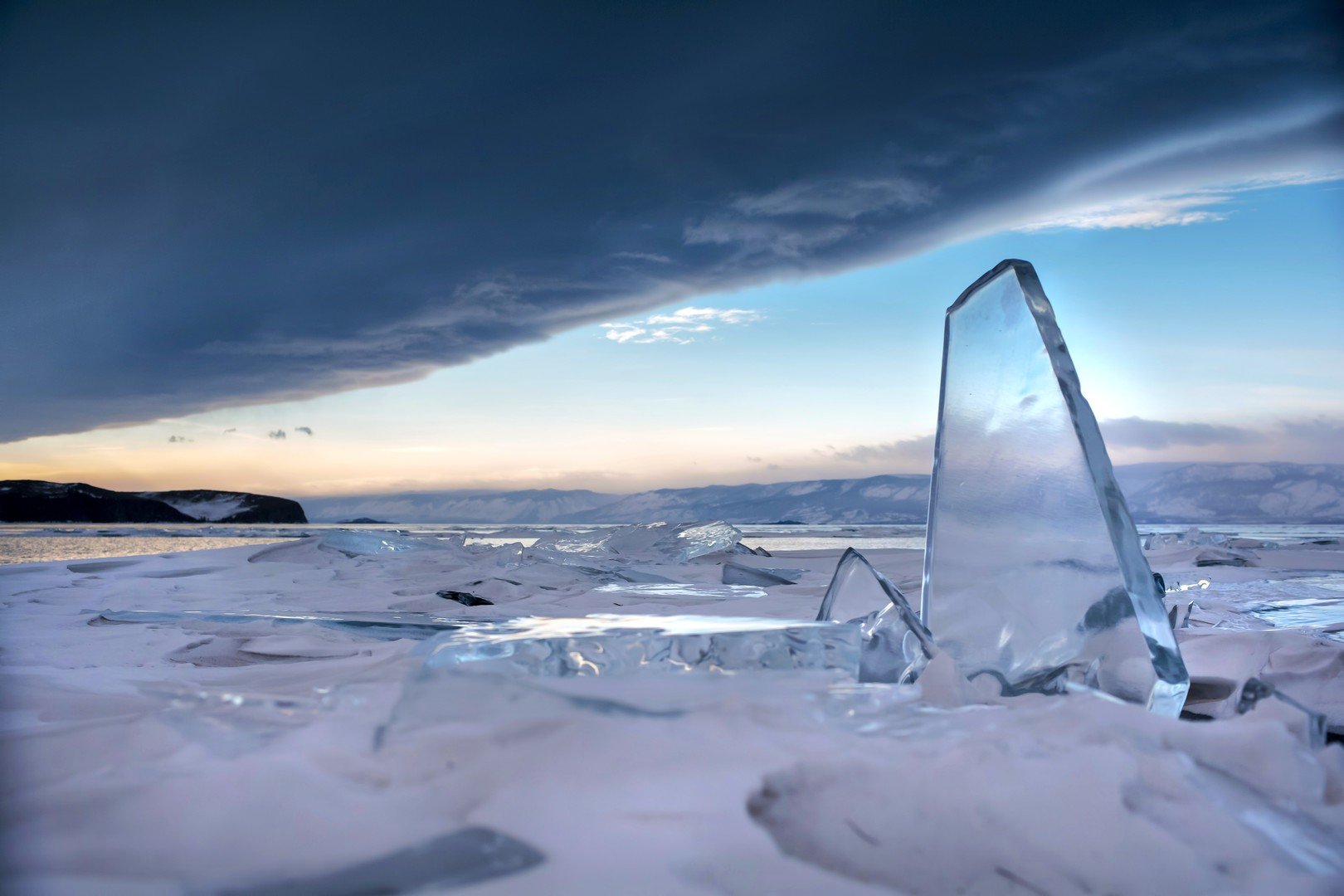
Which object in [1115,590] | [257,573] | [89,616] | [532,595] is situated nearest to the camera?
[1115,590]

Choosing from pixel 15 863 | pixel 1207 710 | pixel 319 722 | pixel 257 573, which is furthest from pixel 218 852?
pixel 257 573

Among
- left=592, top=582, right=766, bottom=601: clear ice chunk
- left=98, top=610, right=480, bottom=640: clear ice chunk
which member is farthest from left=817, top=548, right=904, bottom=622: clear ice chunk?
left=592, top=582, right=766, bottom=601: clear ice chunk

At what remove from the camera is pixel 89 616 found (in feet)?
7.63

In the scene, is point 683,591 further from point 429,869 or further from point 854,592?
point 429,869

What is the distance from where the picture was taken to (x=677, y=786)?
2.36ft

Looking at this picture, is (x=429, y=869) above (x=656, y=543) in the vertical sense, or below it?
above

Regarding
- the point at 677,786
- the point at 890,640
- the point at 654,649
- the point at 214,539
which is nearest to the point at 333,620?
the point at 654,649

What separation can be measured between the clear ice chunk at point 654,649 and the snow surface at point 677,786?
0.04 metres

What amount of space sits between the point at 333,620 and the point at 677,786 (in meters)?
1.61

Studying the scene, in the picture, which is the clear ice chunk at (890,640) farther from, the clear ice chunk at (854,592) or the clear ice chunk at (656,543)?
the clear ice chunk at (656,543)

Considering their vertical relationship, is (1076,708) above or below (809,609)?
above

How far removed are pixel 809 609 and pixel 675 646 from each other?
4.62 feet

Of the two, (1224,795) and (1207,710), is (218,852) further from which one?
(1207,710)

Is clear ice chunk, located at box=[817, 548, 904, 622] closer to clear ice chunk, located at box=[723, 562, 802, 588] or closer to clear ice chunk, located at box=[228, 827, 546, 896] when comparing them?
clear ice chunk, located at box=[228, 827, 546, 896]
